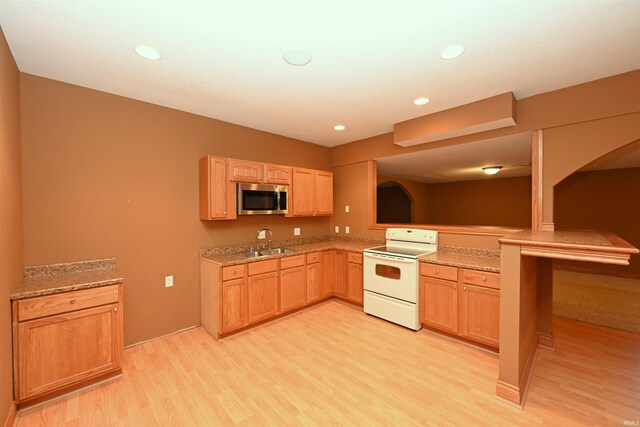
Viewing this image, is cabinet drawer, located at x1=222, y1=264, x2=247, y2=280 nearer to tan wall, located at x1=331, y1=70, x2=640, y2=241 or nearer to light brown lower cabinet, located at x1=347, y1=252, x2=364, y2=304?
light brown lower cabinet, located at x1=347, y1=252, x2=364, y2=304

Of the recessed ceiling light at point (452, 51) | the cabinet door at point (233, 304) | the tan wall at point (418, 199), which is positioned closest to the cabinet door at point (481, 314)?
the recessed ceiling light at point (452, 51)

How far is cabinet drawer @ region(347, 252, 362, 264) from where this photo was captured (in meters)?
3.87

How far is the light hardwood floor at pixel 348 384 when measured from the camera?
6.05 feet

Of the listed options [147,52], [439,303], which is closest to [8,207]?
[147,52]

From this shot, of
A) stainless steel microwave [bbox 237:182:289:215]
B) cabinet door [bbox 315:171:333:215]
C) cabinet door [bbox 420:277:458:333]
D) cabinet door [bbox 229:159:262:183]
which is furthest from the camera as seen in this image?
cabinet door [bbox 315:171:333:215]

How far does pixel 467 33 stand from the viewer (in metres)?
1.76

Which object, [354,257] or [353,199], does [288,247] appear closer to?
[354,257]

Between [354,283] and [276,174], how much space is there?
2.00 m

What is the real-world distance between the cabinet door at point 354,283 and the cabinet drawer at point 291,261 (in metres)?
0.79

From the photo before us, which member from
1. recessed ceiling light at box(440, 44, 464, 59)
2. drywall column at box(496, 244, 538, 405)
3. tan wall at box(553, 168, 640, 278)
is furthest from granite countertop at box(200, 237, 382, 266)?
tan wall at box(553, 168, 640, 278)

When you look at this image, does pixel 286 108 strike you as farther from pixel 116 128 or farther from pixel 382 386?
pixel 382 386

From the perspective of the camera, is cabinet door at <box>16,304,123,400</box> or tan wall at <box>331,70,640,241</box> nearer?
cabinet door at <box>16,304,123,400</box>

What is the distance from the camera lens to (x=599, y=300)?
13.2 feet

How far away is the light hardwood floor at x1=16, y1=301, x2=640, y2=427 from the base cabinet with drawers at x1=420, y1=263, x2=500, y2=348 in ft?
0.64
